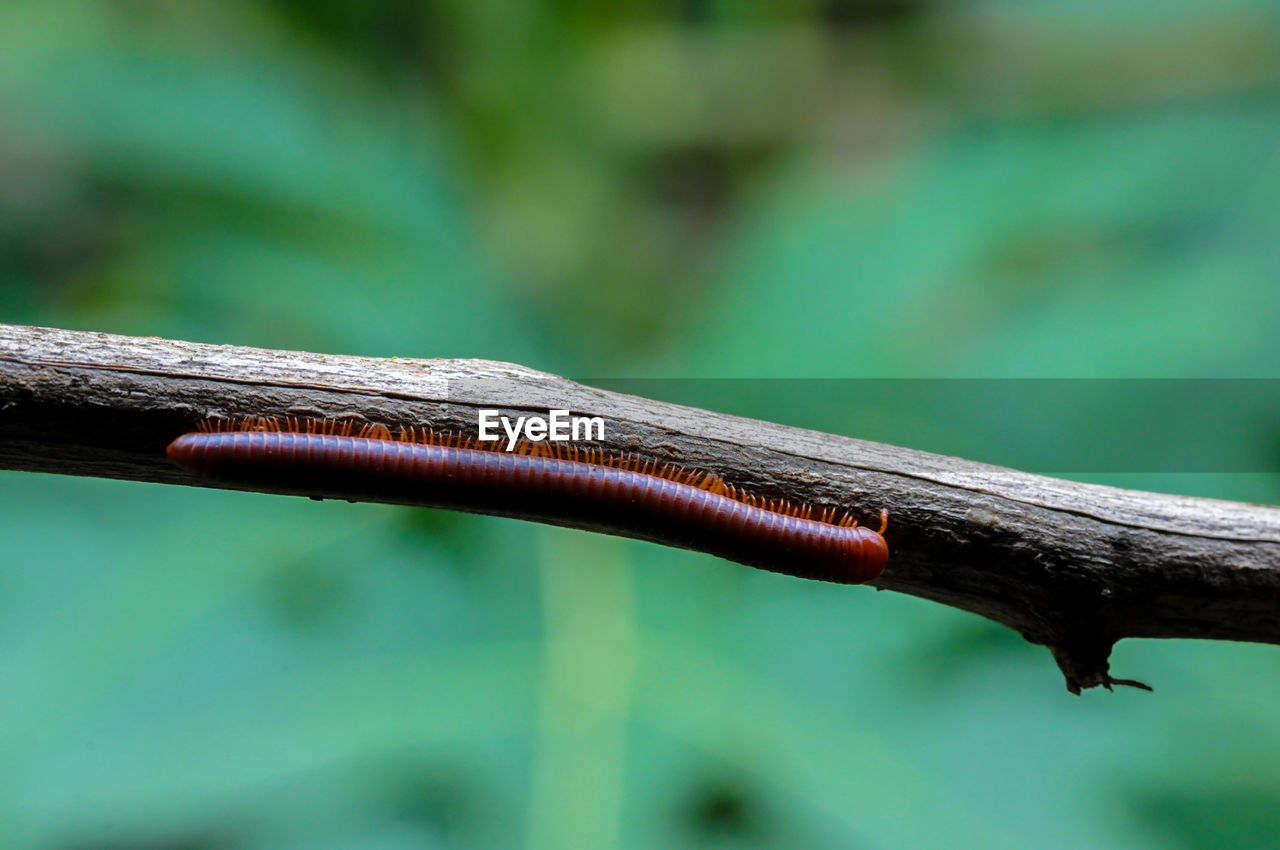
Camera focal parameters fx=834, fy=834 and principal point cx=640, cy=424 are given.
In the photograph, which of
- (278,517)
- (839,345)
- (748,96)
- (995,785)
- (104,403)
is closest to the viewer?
(104,403)

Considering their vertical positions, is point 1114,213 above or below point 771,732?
above

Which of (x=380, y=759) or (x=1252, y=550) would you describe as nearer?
(x=1252, y=550)

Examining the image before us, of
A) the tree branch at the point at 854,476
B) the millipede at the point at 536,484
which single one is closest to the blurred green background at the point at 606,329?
the tree branch at the point at 854,476

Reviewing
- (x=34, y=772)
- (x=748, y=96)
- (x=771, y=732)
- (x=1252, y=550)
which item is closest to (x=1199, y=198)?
(x=748, y=96)

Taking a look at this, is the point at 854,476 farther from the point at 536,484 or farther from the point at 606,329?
the point at 606,329

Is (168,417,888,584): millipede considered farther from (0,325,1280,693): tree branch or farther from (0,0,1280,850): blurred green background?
(0,0,1280,850): blurred green background

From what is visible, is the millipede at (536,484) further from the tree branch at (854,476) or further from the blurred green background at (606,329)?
the blurred green background at (606,329)

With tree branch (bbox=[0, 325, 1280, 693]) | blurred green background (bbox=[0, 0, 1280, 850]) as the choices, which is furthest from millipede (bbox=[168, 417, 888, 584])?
blurred green background (bbox=[0, 0, 1280, 850])

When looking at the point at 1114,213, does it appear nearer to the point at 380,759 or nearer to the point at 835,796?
the point at 835,796

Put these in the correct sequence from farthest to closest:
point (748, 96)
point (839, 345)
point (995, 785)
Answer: point (748, 96), point (839, 345), point (995, 785)
